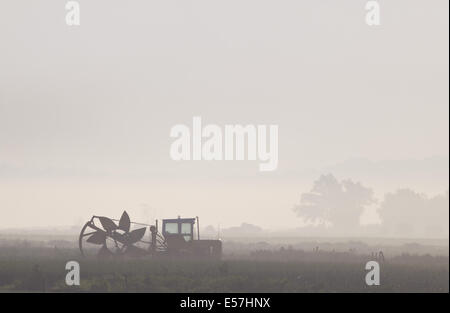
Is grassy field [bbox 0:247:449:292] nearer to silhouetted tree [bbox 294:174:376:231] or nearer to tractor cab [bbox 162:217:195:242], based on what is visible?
tractor cab [bbox 162:217:195:242]

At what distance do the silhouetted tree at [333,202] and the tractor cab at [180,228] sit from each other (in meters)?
125

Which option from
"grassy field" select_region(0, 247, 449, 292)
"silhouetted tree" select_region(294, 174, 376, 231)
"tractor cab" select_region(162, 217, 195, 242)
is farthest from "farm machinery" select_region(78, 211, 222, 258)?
"silhouetted tree" select_region(294, 174, 376, 231)

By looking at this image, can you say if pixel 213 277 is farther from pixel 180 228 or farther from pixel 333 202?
pixel 333 202

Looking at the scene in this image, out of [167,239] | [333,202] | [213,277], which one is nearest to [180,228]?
[167,239]

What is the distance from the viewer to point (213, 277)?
33.1m

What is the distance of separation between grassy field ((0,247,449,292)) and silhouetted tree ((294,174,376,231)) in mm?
131103

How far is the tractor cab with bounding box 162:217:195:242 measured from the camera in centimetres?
4384

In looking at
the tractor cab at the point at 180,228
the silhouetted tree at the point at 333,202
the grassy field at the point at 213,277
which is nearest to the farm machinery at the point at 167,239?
the tractor cab at the point at 180,228

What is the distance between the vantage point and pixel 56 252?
4684 centimetres

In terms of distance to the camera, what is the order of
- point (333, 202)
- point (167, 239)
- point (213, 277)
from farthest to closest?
point (333, 202) < point (167, 239) < point (213, 277)

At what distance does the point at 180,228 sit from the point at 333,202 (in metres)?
128

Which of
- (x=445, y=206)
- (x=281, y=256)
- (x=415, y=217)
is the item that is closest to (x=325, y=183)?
(x=415, y=217)
